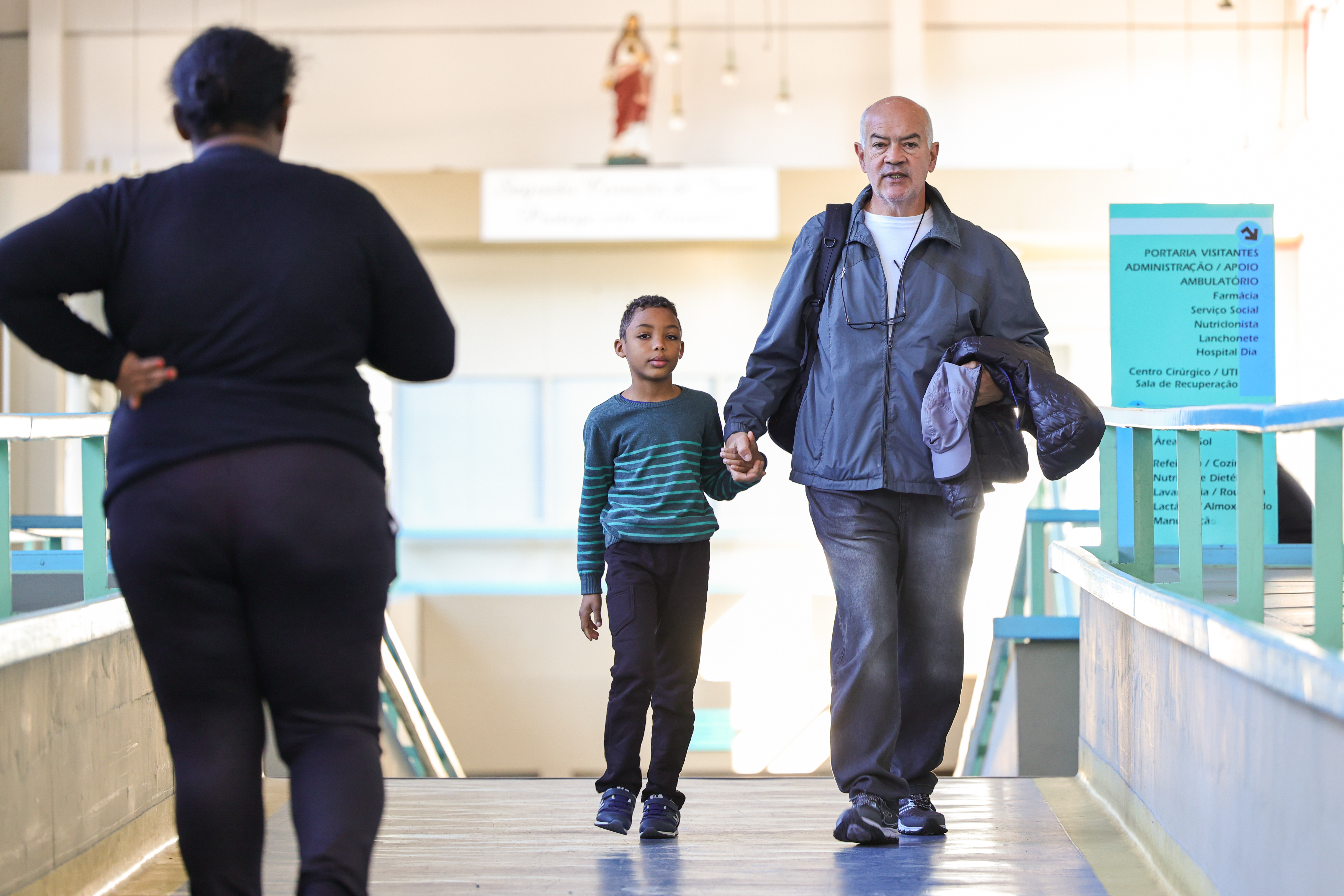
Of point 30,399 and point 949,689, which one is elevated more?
point 30,399

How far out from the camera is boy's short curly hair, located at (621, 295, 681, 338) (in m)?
3.53

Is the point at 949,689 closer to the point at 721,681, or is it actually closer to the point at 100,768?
the point at 100,768

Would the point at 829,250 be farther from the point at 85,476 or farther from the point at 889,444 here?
the point at 85,476

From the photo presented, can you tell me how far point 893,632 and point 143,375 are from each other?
193 cm

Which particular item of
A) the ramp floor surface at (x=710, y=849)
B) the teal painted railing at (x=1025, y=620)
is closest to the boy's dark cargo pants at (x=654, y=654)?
the ramp floor surface at (x=710, y=849)

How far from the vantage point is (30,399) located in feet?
43.5

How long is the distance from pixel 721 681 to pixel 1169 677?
1009cm

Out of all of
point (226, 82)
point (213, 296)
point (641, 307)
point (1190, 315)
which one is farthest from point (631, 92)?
point (213, 296)

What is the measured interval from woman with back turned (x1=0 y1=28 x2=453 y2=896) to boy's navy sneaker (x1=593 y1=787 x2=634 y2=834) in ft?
5.14

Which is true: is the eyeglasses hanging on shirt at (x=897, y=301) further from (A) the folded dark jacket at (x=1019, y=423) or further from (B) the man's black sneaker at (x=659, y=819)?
(B) the man's black sneaker at (x=659, y=819)

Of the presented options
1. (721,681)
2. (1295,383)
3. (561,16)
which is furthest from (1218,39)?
(721,681)

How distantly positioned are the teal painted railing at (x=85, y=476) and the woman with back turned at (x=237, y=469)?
3.98 feet

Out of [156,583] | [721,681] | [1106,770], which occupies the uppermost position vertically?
[156,583]

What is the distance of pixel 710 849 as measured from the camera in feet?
10.6
